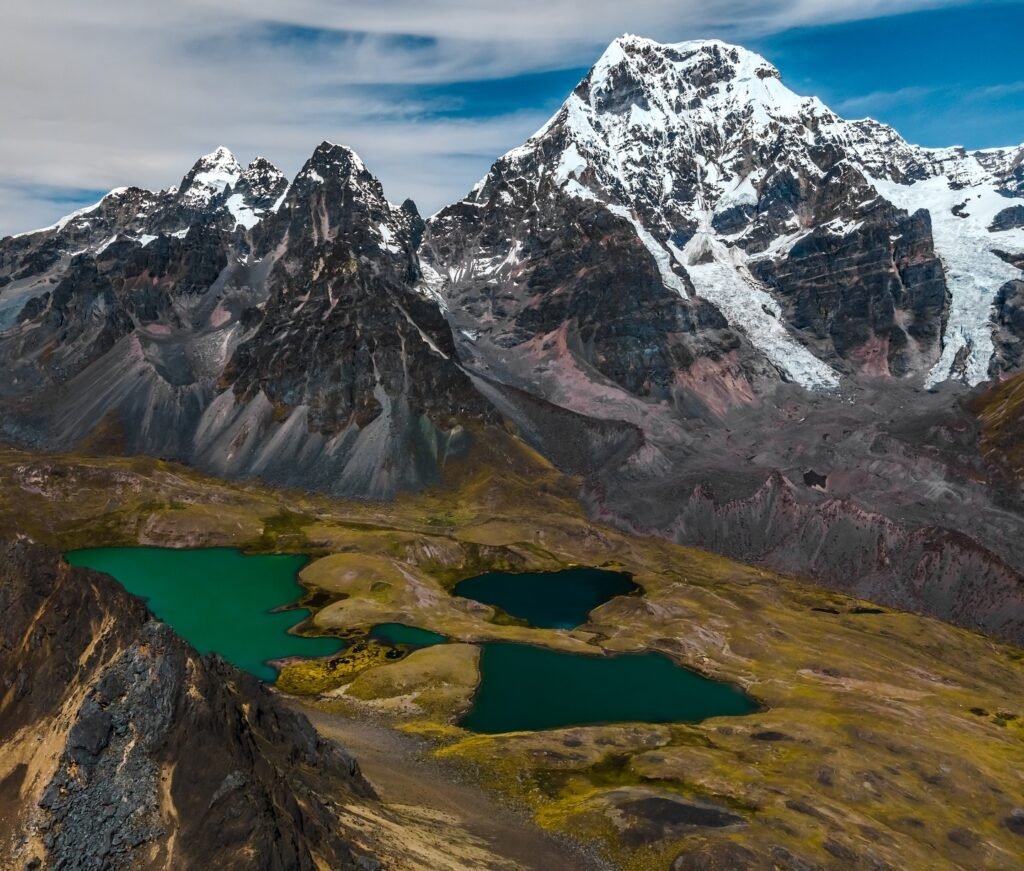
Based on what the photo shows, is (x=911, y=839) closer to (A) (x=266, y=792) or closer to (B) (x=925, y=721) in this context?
(B) (x=925, y=721)

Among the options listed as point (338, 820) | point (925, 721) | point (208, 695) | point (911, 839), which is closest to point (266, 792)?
point (208, 695)

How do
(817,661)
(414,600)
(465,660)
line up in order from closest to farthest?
(465,660) < (817,661) < (414,600)

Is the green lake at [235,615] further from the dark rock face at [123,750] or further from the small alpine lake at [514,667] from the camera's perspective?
the dark rock face at [123,750]

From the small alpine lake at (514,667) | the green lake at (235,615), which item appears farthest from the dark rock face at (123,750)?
the green lake at (235,615)

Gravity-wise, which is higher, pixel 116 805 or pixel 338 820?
pixel 116 805

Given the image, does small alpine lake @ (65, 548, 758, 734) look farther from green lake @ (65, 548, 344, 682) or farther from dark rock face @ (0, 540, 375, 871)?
dark rock face @ (0, 540, 375, 871)

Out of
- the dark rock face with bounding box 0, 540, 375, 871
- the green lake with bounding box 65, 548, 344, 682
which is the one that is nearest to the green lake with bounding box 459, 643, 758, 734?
the green lake with bounding box 65, 548, 344, 682

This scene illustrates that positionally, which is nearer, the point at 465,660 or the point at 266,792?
the point at 266,792

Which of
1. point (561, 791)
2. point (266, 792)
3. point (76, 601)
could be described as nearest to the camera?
point (266, 792)
